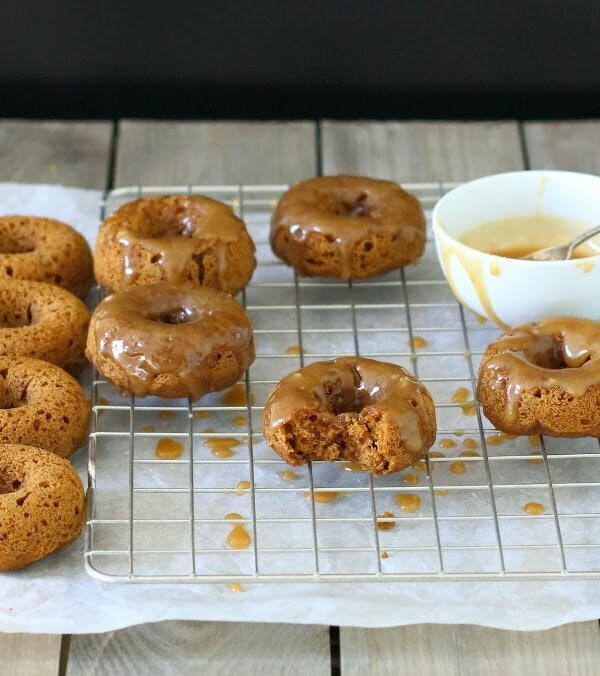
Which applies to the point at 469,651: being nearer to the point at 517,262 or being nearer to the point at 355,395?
the point at 355,395

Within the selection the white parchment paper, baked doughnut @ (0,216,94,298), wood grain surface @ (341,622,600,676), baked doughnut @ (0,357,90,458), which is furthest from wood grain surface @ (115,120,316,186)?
wood grain surface @ (341,622,600,676)

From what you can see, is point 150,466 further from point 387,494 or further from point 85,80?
point 85,80

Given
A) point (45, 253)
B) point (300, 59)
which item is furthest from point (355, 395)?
point (300, 59)

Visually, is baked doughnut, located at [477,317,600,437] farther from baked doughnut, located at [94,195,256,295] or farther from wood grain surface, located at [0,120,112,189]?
wood grain surface, located at [0,120,112,189]

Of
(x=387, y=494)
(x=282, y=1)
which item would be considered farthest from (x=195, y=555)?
(x=282, y=1)

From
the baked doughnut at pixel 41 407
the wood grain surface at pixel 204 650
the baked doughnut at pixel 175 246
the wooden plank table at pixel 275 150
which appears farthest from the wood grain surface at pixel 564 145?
the wood grain surface at pixel 204 650

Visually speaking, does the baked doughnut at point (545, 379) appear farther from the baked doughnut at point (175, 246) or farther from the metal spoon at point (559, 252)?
the baked doughnut at point (175, 246)

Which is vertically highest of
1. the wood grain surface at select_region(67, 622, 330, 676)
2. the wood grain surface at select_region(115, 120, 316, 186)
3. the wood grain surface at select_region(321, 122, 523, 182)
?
the wood grain surface at select_region(67, 622, 330, 676)
